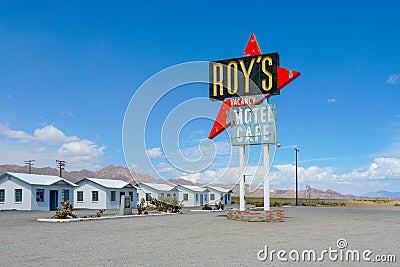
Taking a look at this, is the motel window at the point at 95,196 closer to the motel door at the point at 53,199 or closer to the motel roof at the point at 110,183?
the motel roof at the point at 110,183

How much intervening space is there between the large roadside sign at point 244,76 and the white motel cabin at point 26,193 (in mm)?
22518

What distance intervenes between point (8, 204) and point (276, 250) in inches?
1349

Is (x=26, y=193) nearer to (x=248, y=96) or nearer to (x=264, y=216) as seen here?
(x=248, y=96)

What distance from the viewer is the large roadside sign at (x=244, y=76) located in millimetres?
23359

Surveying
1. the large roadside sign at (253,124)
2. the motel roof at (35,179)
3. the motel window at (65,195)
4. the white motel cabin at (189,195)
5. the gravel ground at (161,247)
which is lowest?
the white motel cabin at (189,195)

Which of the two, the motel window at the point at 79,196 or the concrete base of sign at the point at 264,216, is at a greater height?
the concrete base of sign at the point at 264,216

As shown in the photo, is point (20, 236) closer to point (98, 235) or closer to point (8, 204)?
point (98, 235)

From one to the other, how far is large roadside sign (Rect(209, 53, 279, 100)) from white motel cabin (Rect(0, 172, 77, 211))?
22518mm

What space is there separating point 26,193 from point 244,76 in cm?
2504

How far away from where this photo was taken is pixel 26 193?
39719 mm

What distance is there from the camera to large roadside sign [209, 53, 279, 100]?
76.6 feet

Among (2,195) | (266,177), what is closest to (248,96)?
(266,177)

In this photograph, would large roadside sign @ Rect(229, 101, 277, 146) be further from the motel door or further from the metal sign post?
the motel door

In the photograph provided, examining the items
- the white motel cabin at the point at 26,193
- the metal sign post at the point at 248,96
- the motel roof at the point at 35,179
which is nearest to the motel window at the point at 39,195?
the white motel cabin at the point at 26,193
